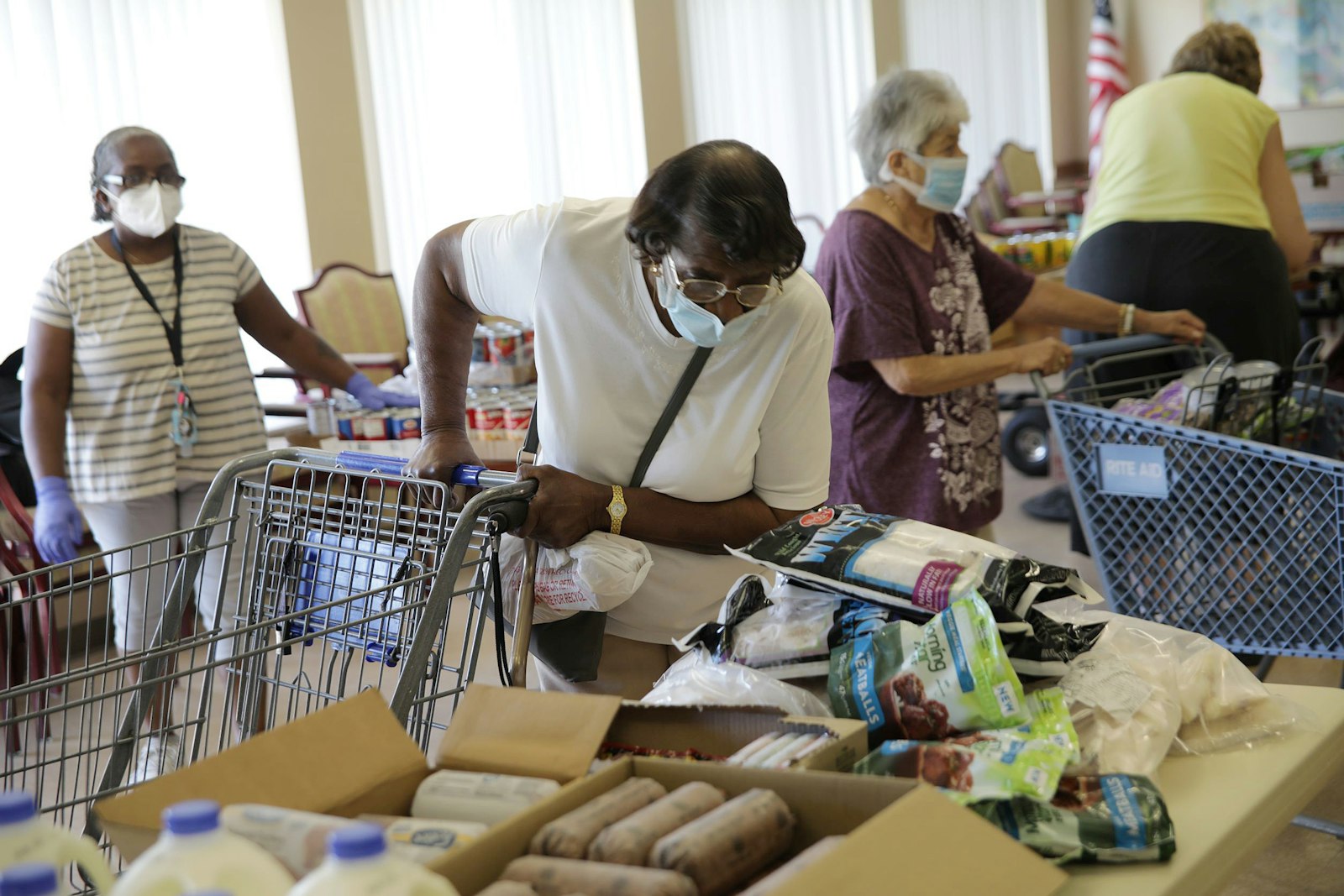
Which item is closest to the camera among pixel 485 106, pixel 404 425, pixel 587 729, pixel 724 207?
pixel 587 729

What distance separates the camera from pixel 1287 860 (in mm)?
2334

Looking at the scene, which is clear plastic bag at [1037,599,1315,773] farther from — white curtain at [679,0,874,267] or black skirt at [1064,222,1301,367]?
white curtain at [679,0,874,267]

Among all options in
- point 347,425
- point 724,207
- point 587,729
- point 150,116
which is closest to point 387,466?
point 724,207

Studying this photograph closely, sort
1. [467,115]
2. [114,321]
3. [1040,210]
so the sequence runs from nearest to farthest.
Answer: [114,321] → [467,115] → [1040,210]

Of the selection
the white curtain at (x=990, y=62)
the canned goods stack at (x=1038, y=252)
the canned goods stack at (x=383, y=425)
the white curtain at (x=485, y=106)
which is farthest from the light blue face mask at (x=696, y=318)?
the white curtain at (x=990, y=62)

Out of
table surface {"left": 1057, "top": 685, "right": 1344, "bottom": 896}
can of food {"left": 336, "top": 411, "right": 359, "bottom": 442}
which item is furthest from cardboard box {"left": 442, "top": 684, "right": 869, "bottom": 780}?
can of food {"left": 336, "top": 411, "right": 359, "bottom": 442}

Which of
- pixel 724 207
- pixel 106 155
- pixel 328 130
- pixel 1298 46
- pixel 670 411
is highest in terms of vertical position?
pixel 1298 46

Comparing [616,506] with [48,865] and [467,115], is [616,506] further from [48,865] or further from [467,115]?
[467,115]

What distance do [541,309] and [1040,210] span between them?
8.48 meters

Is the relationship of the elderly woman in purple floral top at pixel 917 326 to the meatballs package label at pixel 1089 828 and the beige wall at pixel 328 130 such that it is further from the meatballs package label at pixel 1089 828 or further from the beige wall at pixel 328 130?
the beige wall at pixel 328 130

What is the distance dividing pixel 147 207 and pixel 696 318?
69.6 inches

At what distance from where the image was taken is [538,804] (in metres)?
0.97

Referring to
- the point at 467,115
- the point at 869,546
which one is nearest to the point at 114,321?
the point at 869,546

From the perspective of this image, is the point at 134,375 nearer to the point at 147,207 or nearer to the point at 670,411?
the point at 147,207
